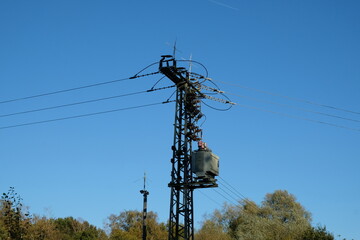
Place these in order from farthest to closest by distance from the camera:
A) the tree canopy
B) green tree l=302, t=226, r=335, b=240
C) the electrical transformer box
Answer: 1. the tree canopy
2. green tree l=302, t=226, r=335, b=240
3. the electrical transformer box

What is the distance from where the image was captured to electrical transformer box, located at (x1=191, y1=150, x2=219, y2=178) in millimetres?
26002

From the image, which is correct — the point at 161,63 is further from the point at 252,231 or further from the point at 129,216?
the point at 129,216

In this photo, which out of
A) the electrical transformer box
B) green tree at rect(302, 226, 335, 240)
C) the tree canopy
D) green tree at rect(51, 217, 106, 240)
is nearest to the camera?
the electrical transformer box

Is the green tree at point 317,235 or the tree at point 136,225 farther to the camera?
the tree at point 136,225

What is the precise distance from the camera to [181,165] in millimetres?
26422

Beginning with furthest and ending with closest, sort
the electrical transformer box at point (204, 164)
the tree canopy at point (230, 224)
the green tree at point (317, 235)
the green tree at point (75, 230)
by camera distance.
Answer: the green tree at point (75, 230) < the tree canopy at point (230, 224) < the green tree at point (317, 235) < the electrical transformer box at point (204, 164)

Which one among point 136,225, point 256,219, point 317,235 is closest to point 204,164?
point 317,235

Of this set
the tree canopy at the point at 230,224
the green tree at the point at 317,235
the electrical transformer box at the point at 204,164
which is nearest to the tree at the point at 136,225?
the tree canopy at the point at 230,224

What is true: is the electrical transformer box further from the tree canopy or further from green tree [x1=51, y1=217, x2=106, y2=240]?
green tree [x1=51, y1=217, x2=106, y2=240]

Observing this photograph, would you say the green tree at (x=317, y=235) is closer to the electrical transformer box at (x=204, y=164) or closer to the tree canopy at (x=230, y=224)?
the tree canopy at (x=230, y=224)

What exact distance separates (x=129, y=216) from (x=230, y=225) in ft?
81.0

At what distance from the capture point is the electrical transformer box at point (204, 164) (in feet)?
85.3

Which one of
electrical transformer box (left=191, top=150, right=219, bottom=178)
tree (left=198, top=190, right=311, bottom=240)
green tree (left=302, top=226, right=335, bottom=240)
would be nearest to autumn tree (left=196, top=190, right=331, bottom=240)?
tree (left=198, top=190, right=311, bottom=240)

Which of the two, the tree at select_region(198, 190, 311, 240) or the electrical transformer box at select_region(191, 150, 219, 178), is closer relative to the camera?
the electrical transformer box at select_region(191, 150, 219, 178)
